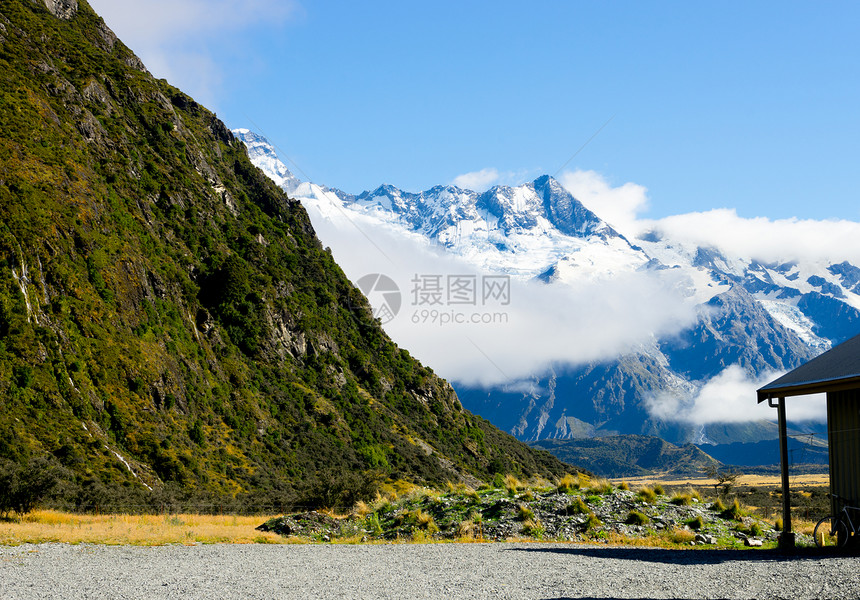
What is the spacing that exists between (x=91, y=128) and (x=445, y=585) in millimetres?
70563

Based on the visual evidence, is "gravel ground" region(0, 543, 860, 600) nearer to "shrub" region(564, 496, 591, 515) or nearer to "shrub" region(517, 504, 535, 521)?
"shrub" region(517, 504, 535, 521)

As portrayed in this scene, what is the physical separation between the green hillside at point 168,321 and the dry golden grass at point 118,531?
6177 millimetres

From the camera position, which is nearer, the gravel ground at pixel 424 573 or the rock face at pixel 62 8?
the gravel ground at pixel 424 573

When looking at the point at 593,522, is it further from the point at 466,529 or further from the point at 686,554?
the point at 686,554

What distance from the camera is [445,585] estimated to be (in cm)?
1331

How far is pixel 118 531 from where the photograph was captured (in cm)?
2353

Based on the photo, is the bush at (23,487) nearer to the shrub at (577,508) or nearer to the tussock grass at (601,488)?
the shrub at (577,508)

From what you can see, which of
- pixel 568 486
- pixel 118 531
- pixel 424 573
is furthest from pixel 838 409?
pixel 118 531

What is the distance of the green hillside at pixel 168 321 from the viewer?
153 feet

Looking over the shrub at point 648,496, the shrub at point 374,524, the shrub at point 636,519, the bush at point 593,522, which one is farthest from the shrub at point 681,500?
the shrub at point 374,524

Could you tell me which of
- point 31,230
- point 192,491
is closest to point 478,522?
point 192,491

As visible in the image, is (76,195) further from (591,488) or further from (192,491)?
(591,488)

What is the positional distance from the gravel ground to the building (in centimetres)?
205

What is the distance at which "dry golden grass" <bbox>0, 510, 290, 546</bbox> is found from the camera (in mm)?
20984
